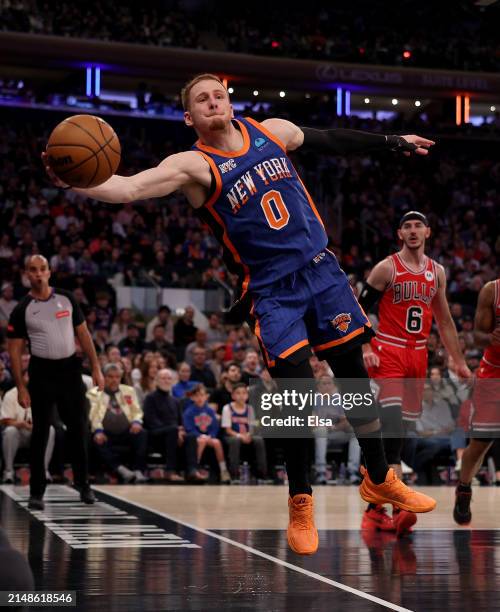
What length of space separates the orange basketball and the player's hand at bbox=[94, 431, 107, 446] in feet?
25.0

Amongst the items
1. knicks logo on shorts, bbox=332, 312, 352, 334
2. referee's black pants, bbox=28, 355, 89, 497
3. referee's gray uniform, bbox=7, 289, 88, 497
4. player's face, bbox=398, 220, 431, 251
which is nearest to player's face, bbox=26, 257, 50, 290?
referee's gray uniform, bbox=7, 289, 88, 497

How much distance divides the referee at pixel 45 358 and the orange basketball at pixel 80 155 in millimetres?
4456

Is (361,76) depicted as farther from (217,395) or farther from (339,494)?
(339,494)

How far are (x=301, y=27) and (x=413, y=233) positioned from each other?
21414mm

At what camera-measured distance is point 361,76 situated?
25.8m

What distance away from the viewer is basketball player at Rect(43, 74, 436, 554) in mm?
4934

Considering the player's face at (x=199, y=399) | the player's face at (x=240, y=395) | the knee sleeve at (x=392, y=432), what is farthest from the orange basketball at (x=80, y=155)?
the player's face at (x=240, y=395)

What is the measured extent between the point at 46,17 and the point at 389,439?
18.8 m

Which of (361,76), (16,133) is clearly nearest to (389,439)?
(16,133)

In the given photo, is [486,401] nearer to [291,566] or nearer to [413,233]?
[413,233]

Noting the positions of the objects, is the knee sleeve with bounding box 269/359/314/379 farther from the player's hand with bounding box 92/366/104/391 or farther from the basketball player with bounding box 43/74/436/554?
the player's hand with bounding box 92/366/104/391

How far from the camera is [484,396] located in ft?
26.2

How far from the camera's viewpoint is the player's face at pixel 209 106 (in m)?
4.96

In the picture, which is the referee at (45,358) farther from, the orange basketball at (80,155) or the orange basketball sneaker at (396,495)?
the orange basketball at (80,155)
